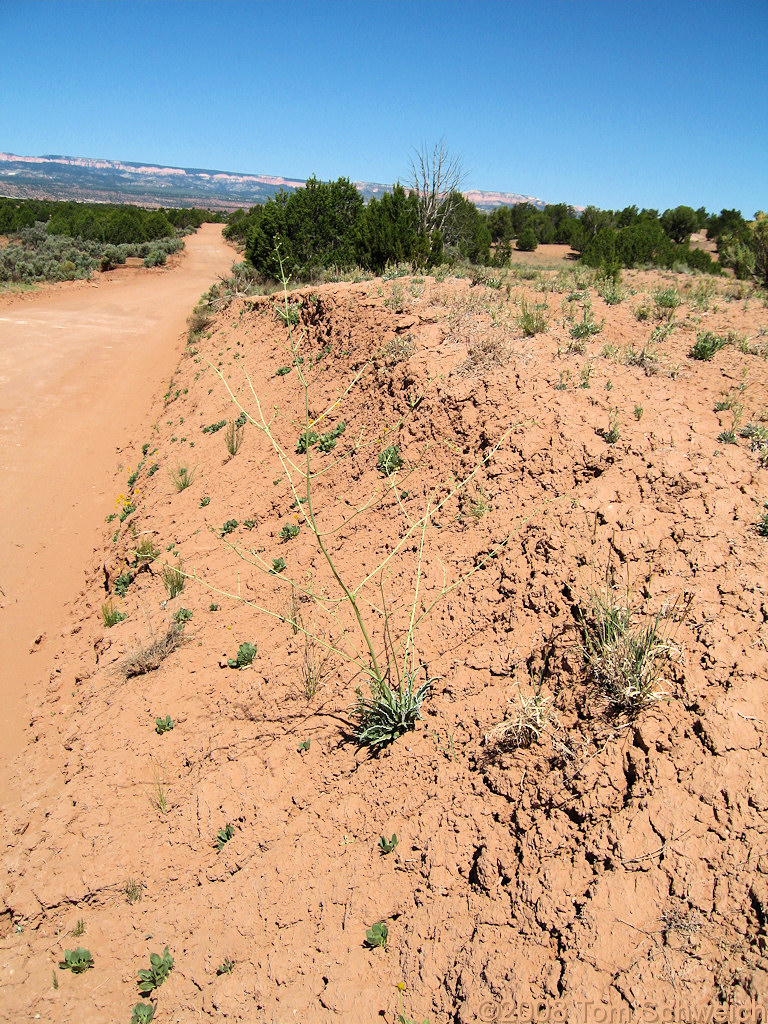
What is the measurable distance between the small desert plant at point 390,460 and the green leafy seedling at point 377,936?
134 inches

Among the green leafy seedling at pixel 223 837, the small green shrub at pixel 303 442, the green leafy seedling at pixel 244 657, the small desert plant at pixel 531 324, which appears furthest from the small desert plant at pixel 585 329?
A: the green leafy seedling at pixel 223 837

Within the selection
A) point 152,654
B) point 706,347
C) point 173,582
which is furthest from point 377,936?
point 706,347

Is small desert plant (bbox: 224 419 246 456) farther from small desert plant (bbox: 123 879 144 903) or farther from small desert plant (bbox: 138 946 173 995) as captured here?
small desert plant (bbox: 138 946 173 995)

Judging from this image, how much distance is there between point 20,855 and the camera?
359cm

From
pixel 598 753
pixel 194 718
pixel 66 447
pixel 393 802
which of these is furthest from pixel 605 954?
pixel 66 447

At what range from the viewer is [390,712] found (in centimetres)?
315

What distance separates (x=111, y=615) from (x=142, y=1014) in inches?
140

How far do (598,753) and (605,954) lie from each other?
723 mm

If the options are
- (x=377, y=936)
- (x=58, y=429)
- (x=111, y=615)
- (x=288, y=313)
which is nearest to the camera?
(x=377, y=936)

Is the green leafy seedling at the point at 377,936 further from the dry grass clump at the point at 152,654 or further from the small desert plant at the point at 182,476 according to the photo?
the small desert plant at the point at 182,476

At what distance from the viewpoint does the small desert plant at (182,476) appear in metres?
7.37

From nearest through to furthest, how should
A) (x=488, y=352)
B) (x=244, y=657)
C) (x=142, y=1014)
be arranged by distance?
1. (x=142, y=1014)
2. (x=244, y=657)
3. (x=488, y=352)

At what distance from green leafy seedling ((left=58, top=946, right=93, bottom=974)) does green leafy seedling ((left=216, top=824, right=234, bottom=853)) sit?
77 cm

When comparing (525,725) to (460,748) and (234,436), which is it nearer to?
(460,748)
